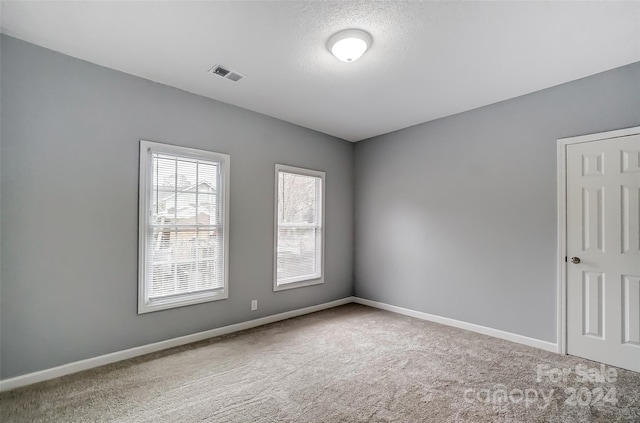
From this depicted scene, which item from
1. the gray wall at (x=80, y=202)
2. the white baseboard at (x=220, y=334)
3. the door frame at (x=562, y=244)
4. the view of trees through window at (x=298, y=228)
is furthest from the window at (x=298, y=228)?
Result: the door frame at (x=562, y=244)

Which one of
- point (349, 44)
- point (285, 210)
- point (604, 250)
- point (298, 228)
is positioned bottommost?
point (604, 250)

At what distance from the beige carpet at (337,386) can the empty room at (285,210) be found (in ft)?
0.08

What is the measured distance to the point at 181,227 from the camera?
3.28 m

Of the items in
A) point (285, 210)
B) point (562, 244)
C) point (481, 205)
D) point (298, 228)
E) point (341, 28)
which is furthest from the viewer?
point (298, 228)

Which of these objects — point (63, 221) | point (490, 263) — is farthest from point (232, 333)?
point (490, 263)

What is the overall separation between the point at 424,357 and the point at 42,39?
433 centimetres

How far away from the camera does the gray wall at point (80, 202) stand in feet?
7.88

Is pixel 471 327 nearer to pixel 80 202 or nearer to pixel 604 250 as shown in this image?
pixel 604 250

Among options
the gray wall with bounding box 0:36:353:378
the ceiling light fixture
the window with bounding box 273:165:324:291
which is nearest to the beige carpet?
the gray wall with bounding box 0:36:353:378

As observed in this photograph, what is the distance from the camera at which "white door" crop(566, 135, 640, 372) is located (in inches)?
106

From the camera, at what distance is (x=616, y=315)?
2.76 m

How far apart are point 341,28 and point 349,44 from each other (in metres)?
0.13

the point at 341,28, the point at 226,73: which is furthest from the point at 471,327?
the point at 226,73

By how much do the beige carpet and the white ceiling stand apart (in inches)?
108
